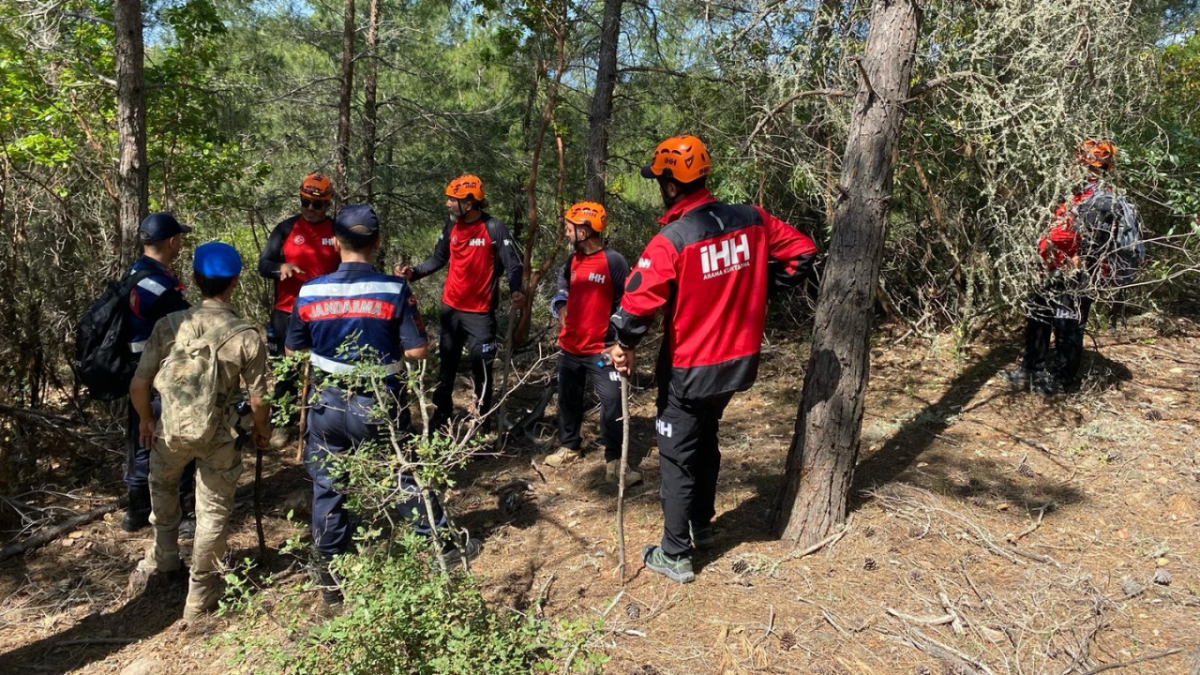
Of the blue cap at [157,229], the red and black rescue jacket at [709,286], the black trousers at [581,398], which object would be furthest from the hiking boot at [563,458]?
the blue cap at [157,229]

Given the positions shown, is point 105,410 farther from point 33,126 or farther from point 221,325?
point 221,325

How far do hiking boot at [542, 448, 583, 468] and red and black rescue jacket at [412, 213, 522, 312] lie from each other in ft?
3.99

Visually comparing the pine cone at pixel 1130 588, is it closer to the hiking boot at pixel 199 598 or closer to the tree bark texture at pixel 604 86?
the hiking boot at pixel 199 598

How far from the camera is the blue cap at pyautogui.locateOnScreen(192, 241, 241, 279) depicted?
3.70 meters

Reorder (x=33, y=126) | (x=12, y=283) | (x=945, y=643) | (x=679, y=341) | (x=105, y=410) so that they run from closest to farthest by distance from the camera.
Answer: (x=945, y=643), (x=679, y=341), (x=12, y=283), (x=105, y=410), (x=33, y=126)

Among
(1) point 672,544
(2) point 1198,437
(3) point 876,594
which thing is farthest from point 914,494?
(2) point 1198,437

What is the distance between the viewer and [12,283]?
17.9 feet

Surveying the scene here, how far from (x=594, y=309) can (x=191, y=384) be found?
2.49 metres

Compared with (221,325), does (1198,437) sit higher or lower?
lower

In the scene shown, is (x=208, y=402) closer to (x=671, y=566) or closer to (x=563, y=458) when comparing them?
(x=671, y=566)

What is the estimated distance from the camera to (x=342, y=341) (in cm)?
368

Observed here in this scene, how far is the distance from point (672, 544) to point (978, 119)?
4.24 m

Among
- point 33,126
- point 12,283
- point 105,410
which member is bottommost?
point 105,410

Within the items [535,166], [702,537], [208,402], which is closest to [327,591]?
[208,402]
